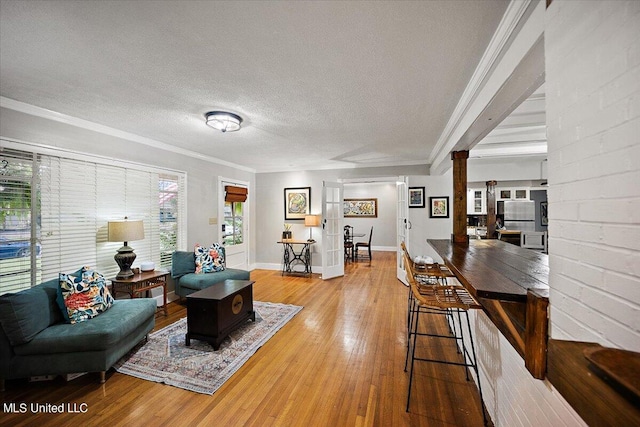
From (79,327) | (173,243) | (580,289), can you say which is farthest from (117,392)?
(580,289)

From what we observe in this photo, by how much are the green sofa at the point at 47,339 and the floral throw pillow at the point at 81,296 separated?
0.28 feet

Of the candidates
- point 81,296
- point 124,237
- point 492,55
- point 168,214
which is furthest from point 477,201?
point 81,296

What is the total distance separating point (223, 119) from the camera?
2783 millimetres

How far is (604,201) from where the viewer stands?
76 cm

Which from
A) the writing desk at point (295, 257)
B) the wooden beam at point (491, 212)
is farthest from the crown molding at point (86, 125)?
the wooden beam at point (491, 212)

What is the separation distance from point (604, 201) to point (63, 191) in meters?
4.23

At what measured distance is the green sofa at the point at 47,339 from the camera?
6.40 ft

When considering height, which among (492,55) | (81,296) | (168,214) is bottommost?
(81,296)

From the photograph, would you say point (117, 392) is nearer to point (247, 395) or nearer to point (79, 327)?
point (79, 327)

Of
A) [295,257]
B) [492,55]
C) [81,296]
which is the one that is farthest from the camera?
[295,257]

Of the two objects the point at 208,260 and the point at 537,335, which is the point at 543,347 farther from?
the point at 208,260

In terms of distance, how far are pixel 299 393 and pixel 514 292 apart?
169cm

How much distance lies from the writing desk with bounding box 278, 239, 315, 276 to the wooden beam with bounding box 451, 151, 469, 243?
3250 millimetres

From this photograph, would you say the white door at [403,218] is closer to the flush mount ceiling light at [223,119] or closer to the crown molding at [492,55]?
the crown molding at [492,55]
